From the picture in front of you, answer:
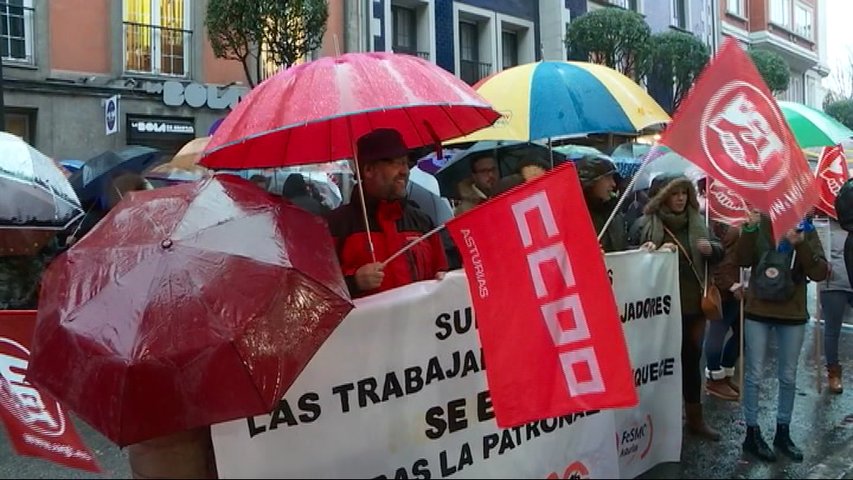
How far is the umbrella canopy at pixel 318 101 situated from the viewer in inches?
121

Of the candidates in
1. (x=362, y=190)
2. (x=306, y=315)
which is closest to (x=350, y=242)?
(x=362, y=190)

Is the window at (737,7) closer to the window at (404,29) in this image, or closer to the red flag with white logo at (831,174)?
the window at (404,29)

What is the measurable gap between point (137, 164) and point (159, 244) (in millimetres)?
4181

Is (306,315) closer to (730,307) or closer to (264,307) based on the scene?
(264,307)

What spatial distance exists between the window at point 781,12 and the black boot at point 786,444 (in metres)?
32.9

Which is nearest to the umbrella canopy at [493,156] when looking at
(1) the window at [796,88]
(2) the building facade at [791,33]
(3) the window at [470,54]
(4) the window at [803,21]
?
(3) the window at [470,54]

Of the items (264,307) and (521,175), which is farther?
(521,175)

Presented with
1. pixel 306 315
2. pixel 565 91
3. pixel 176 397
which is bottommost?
pixel 176 397

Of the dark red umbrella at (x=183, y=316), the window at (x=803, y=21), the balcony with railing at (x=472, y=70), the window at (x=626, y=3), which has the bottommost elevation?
the dark red umbrella at (x=183, y=316)

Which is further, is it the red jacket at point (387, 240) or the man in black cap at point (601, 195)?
the man in black cap at point (601, 195)

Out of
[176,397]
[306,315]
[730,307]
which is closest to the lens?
[176,397]

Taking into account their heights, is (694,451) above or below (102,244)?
below

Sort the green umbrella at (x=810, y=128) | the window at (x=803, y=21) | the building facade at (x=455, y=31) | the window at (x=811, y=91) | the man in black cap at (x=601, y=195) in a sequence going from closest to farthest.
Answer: the man in black cap at (x=601, y=195) → the green umbrella at (x=810, y=128) → the building facade at (x=455, y=31) → the window at (x=803, y=21) → the window at (x=811, y=91)

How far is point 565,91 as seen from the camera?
5871 mm
